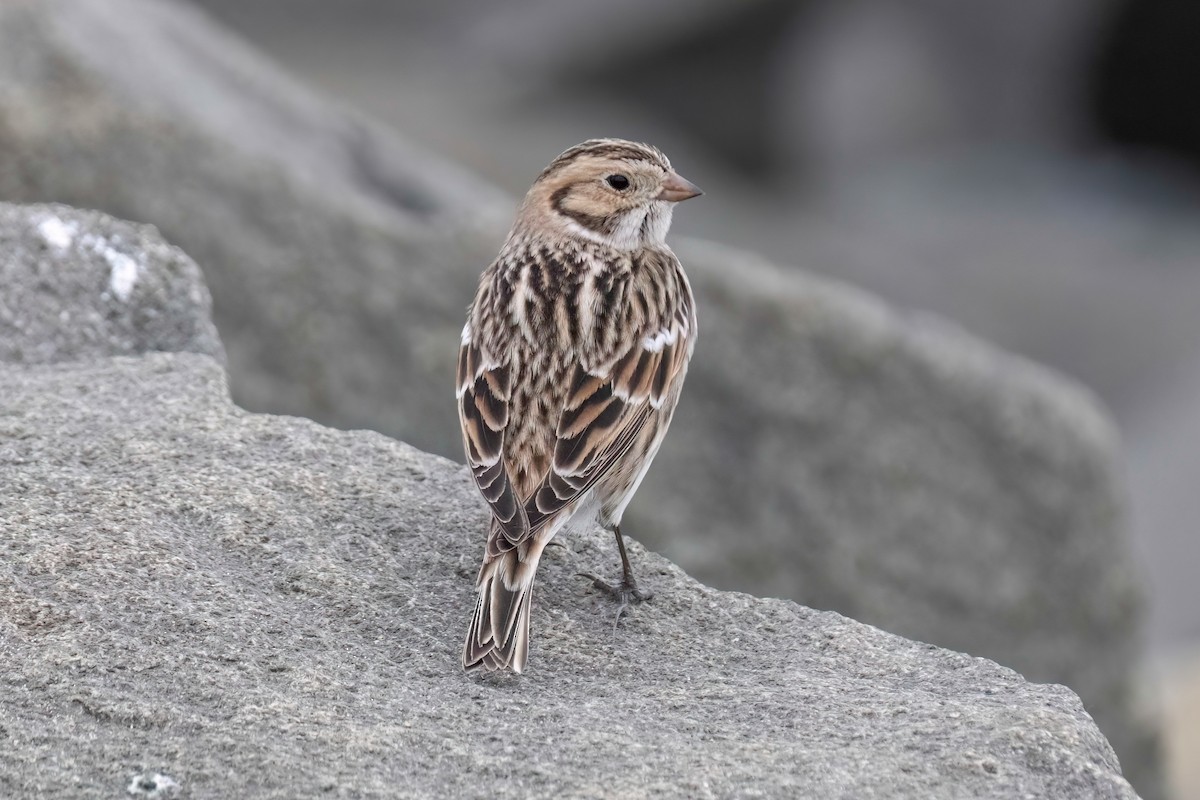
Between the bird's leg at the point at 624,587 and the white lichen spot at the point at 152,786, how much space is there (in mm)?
1524

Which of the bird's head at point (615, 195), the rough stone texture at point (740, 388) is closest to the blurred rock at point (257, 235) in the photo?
the rough stone texture at point (740, 388)

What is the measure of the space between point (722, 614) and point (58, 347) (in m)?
2.56

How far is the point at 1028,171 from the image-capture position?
Result: 68.3 ft

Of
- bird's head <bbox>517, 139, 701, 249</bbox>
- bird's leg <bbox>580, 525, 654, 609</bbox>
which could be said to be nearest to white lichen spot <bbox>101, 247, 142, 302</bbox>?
bird's head <bbox>517, 139, 701, 249</bbox>

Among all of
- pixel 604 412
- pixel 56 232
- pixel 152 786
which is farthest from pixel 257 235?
pixel 152 786

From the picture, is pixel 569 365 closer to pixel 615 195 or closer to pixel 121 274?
pixel 615 195

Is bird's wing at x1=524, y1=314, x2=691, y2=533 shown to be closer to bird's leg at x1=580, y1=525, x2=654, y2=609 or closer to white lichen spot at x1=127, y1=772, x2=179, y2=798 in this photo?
bird's leg at x1=580, y1=525, x2=654, y2=609

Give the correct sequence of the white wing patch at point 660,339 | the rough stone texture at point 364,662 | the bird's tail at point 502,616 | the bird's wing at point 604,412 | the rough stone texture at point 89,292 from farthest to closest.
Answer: the rough stone texture at point 89,292 → the white wing patch at point 660,339 → the bird's wing at point 604,412 → the bird's tail at point 502,616 → the rough stone texture at point 364,662

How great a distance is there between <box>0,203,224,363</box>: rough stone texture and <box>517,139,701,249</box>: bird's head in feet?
4.26

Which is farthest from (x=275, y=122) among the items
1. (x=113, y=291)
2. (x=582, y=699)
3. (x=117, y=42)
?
(x=582, y=699)

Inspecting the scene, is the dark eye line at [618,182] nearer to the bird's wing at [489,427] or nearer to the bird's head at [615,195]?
the bird's head at [615,195]

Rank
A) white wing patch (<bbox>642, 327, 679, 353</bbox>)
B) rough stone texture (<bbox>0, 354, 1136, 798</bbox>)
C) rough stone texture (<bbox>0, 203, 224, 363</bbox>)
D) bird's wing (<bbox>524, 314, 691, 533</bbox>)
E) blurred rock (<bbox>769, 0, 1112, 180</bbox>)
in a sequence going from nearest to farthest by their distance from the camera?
1. rough stone texture (<bbox>0, 354, 1136, 798</bbox>)
2. bird's wing (<bbox>524, 314, 691, 533</bbox>)
3. white wing patch (<bbox>642, 327, 679, 353</bbox>)
4. rough stone texture (<bbox>0, 203, 224, 363</bbox>)
5. blurred rock (<bbox>769, 0, 1112, 180</bbox>)

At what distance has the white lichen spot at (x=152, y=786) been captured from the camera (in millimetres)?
3504

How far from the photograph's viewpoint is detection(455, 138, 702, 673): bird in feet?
14.9
